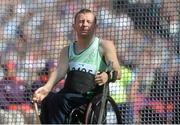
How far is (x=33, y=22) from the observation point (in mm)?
6223

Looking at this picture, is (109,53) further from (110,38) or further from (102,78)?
(110,38)

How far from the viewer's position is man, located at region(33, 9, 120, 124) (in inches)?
169

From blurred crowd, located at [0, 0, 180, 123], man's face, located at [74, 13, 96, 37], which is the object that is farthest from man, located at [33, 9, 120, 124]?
blurred crowd, located at [0, 0, 180, 123]

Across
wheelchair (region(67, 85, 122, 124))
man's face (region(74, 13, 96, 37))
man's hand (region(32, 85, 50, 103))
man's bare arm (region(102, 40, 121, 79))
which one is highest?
man's face (region(74, 13, 96, 37))

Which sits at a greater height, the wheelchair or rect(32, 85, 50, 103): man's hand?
rect(32, 85, 50, 103): man's hand

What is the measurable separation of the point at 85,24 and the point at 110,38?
5.00 feet

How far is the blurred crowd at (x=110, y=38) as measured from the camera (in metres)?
5.79

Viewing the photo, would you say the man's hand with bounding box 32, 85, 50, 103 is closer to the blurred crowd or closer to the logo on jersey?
the logo on jersey

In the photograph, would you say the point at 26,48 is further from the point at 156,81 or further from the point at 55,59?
the point at 156,81

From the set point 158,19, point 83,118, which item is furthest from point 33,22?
point 83,118

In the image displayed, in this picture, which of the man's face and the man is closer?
the man

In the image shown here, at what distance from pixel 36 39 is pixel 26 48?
14 cm

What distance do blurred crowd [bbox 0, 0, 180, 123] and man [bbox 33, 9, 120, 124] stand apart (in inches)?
53.5

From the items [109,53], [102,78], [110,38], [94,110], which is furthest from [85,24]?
[110,38]
